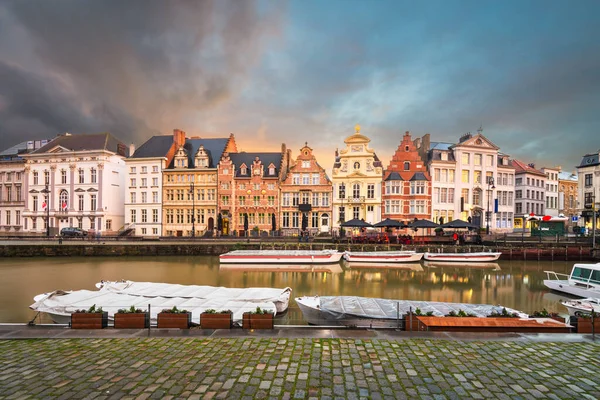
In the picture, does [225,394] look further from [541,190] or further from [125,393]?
[541,190]

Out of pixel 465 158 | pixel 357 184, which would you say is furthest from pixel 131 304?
pixel 465 158

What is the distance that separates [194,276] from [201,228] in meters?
24.5

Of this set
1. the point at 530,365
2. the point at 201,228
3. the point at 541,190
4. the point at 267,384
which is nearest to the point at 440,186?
the point at 541,190

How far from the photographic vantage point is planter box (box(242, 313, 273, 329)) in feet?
26.1

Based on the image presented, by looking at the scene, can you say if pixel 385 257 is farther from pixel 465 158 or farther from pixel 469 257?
pixel 465 158

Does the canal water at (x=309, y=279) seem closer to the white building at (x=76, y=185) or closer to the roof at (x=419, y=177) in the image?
the roof at (x=419, y=177)

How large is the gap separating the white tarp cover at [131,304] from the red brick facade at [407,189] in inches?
1388

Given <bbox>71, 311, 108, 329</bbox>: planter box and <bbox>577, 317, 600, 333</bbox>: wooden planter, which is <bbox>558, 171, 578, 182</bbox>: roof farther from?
<bbox>71, 311, 108, 329</bbox>: planter box

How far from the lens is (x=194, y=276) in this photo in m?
21.5

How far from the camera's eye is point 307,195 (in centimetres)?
4350

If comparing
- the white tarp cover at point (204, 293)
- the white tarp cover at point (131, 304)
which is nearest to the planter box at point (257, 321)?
the white tarp cover at point (131, 304)

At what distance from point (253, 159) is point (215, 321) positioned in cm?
3999

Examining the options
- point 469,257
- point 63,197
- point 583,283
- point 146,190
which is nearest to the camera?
point 583,283

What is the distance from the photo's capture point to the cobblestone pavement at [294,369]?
4.92 m
